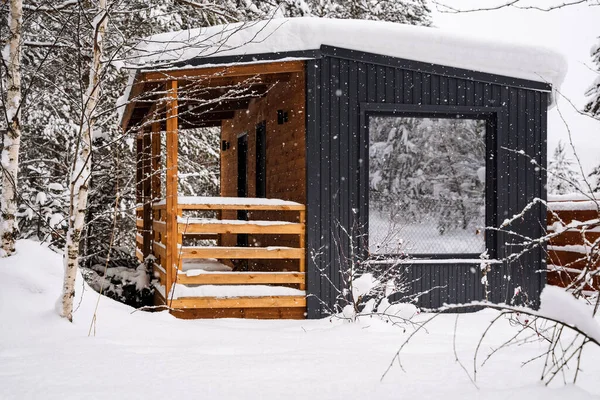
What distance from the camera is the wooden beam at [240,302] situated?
24.7ft

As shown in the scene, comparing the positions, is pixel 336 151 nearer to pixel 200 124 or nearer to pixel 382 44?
pixel 382 44

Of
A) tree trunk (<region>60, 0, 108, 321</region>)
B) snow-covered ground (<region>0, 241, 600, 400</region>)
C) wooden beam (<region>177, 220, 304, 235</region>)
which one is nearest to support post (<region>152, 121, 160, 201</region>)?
wooden beam (<region>177, 220, 304, 235</region>)

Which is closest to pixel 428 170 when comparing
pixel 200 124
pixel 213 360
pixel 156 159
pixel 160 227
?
pixel 200 124

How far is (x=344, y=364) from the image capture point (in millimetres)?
3775

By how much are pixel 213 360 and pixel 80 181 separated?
2089 millimetres

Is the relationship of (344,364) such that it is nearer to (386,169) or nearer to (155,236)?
(155,236)

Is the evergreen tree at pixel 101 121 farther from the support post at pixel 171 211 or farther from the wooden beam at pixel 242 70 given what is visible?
the wooden beam at pixel 242 70

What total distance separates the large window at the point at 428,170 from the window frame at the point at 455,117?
9.98 meters

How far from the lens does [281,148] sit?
30.0ft

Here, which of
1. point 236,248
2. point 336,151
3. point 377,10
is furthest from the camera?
point 377,10

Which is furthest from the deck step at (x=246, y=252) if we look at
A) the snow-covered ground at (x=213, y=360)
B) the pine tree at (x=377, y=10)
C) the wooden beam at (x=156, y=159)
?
the pine tree at (x=377, y=10)

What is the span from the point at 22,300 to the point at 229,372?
2656mm

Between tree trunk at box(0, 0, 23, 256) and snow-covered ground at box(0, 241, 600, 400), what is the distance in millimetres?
279

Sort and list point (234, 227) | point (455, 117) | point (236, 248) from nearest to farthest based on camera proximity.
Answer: point (234, 227)
point (236, 248)
point (455, 117)
